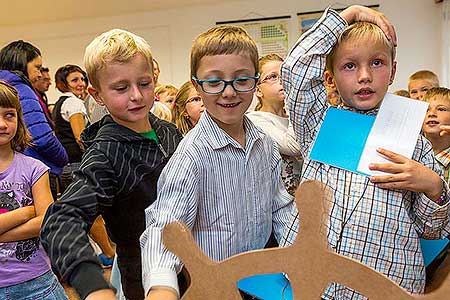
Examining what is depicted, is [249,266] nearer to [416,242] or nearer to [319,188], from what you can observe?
[319,188]

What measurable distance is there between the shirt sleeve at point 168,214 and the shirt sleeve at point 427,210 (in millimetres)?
414

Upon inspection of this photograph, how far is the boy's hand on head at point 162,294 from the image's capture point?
0.64 m

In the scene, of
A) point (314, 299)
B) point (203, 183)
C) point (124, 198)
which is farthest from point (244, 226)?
point (314, 299)

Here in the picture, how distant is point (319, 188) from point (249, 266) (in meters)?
0.15

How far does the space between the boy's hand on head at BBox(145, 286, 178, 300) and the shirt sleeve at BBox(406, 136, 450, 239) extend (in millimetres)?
494

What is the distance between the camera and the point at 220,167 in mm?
911

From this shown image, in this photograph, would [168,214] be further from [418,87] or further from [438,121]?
[418,87]

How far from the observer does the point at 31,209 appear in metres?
1.47

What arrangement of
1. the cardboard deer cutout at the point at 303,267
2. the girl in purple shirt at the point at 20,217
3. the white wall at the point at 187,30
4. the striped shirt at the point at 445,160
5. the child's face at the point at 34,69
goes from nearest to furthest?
1. the cardboard deer cutout at the point at 303,267
2. the girl in purple shirt at the point at 20,217
3. the striped shirt at the point at 445,160
4. the child's face at the point at 34,69
5. the white wall at the point at 187,30

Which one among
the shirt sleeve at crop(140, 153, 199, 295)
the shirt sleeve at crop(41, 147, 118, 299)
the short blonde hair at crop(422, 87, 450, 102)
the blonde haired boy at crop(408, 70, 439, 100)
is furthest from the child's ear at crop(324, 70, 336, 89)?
the blonde haired boy at crop(408, 70, 439, 100)

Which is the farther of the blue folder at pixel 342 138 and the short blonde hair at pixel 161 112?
the short blonde hair at pixel 161 112

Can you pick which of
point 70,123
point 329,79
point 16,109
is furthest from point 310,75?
point 70,123

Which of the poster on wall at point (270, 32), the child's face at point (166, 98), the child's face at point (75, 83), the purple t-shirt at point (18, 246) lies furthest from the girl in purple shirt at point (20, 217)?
the poster on wall at point (270, 32)

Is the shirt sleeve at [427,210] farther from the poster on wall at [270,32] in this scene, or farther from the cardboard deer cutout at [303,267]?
the poster on wall at [270,32]
